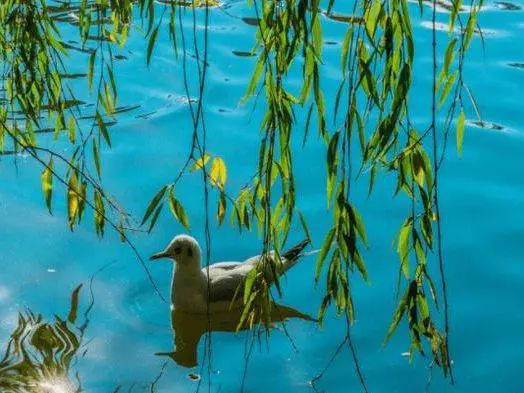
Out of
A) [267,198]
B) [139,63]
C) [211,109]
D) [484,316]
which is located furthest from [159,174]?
[267,198]

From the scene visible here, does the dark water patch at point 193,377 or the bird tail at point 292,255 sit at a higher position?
→ the bird tail at point 292,255

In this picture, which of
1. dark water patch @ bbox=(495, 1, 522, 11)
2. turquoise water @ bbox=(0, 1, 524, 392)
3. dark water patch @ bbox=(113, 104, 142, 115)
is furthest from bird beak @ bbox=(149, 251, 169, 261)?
dark water patch @ bbox=(495, 1, 522, 11)

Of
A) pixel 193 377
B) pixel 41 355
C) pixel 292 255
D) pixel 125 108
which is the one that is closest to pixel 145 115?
pixel 125 108

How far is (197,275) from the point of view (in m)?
5.14

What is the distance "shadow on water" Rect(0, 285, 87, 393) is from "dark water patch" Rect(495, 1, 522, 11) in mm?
4296

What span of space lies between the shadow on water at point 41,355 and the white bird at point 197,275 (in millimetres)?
460

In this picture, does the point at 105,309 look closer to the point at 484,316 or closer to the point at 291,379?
the point at 291,379

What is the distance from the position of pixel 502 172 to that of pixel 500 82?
43.1 inches

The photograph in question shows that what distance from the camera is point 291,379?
4.44m

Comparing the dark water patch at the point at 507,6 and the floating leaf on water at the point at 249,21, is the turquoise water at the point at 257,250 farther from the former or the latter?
the dark water patch at the point at 507,6

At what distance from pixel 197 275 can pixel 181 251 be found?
0.55ft

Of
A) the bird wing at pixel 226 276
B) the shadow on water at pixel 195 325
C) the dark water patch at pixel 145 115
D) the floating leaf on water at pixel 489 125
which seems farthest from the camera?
the dark water patch at pixel 145 115

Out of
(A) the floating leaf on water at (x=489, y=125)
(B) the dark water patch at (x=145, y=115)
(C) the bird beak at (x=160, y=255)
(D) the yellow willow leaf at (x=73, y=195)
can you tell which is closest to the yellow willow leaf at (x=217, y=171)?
(D) the yellow willow leaf at (x=73, y=195)

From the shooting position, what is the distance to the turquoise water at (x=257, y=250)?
4.52m
